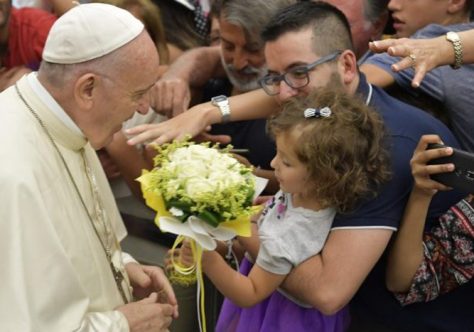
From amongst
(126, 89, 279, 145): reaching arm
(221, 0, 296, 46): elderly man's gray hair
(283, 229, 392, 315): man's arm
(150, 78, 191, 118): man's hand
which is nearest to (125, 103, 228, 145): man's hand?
(126, 89, 279, 145): reaching arm

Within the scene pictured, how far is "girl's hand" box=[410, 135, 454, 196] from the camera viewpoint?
7.04ft

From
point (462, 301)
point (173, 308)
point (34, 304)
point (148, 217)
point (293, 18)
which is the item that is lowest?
point (148, 217)

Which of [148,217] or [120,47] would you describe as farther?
[148,217]

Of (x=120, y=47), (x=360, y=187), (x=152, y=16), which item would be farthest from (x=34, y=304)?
(x=152, y=16)

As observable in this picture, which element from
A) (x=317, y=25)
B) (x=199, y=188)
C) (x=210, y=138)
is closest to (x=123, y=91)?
(x=199, y=188)

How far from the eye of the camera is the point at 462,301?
254cm

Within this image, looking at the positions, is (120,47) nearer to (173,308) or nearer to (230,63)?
(173,308)

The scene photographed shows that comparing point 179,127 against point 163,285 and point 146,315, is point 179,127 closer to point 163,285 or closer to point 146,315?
point 163,285

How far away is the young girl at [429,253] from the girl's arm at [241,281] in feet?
1.37

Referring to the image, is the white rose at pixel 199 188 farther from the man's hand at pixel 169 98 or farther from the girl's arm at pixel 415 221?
the man's hand at pixel 169 98

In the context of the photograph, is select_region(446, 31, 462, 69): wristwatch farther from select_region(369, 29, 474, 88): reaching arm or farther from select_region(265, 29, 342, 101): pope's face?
select_region(265, 29, 342, 101): pope's face

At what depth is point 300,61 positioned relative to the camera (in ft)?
8.38

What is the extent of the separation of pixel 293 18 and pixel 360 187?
74cm

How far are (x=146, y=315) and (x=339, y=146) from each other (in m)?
0.85
